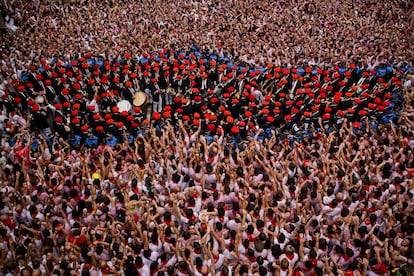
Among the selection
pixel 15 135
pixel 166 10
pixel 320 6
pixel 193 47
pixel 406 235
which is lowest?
pixel 406 235

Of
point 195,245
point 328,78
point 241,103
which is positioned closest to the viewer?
point 195,245

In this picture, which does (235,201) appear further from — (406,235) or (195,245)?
(406,235)

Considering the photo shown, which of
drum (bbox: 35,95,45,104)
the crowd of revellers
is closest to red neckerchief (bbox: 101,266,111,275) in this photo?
the crowd of revellers

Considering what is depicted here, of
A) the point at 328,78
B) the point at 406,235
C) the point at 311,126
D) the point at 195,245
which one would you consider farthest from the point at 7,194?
the point at 328,78

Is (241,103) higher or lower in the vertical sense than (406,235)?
higher

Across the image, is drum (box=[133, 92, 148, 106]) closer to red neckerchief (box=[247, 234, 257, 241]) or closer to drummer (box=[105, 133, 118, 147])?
drummer (box=[105, 133, 118, 147])

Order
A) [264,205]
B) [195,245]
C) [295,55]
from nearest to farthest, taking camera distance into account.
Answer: [195,245] → [264,205] → [295,55]
